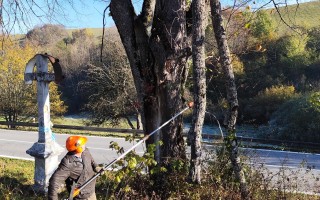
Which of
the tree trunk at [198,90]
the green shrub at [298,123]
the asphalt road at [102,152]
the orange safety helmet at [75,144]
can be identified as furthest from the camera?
the green shrub at [298,123]

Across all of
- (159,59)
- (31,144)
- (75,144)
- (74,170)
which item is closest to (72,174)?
(74,170)

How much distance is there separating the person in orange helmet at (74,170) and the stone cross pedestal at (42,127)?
305 centimetres

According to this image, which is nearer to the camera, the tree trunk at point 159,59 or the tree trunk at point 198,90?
the tree trunk at point 198,90

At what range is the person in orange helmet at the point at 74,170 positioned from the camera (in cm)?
439

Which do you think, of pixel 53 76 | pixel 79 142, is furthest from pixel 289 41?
pixel 79 142

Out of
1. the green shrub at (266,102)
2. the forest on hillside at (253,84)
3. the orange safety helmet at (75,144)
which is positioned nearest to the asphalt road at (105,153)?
the forest on hillside at (253,84)

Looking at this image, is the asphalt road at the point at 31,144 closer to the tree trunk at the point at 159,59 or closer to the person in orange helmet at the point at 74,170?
the tree trunk at the point at 159,59

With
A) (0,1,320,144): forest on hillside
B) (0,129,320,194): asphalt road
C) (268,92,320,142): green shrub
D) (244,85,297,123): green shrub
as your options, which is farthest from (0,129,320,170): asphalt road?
(244,85,297,123): green shrub

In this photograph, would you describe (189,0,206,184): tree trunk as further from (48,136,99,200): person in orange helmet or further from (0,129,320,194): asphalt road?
(0,129,320,194): asphalt road

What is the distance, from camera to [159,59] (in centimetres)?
599

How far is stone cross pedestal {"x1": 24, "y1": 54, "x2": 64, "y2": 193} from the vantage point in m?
7.55

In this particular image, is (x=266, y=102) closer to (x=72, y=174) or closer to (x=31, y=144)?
(x=31, y=144)

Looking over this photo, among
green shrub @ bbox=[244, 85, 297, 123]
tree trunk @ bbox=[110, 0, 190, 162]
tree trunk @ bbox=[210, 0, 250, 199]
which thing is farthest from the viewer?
green shrub @ bbox=[244, 85, 297, 123]

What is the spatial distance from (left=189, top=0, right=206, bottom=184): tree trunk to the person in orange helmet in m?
1.41
